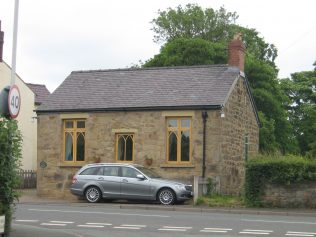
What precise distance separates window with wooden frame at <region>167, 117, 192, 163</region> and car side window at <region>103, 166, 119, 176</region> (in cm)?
337

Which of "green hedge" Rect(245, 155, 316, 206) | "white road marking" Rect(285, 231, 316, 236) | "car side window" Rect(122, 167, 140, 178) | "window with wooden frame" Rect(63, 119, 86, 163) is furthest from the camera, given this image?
"window with wooden frame" Rect(63, 119, 86, 163)

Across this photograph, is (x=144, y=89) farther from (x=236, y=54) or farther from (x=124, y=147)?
(x=236, y=54)

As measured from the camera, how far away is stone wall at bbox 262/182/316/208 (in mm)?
23141

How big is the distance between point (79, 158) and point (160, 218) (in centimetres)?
1173

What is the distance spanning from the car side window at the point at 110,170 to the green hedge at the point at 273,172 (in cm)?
536

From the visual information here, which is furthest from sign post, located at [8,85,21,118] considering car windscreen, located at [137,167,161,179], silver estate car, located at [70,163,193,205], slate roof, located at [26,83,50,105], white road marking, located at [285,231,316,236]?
slate roof, located at [26,83,50,105]

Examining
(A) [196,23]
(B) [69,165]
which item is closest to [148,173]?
(B) [69,165]

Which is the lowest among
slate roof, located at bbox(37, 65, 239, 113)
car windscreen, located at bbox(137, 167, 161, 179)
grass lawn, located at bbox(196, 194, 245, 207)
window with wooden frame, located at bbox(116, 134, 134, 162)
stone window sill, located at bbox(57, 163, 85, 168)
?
grass lawn, located at bbox(196, 194, 245, 207)

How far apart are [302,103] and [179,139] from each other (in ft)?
106

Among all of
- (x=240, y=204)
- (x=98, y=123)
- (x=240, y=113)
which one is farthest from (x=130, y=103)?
(x=240, y=204)

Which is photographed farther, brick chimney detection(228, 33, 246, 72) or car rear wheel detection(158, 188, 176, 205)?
brick chimney detection(228, 33, 246, 72)

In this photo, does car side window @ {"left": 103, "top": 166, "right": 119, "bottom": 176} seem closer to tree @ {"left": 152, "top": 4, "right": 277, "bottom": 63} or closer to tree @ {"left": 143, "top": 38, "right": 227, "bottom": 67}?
tree @ {"left": 143, "top": 38, "right": 227, "bottom": 67}

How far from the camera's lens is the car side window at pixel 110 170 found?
25266mm

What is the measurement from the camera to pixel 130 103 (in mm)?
28688
